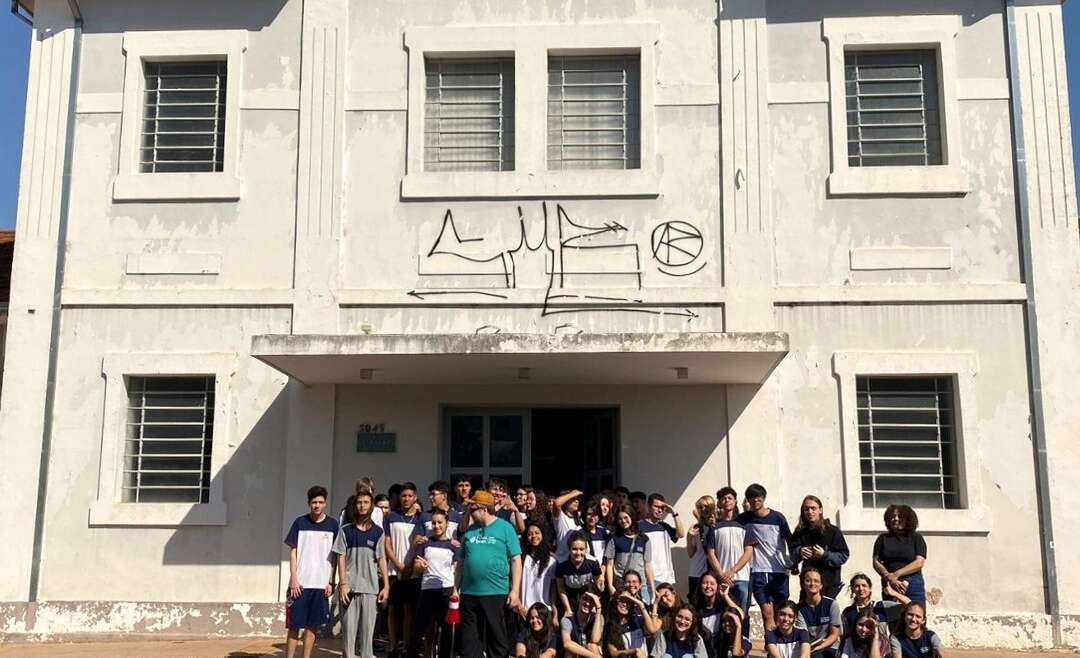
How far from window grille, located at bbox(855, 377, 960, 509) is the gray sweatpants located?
5020 mm

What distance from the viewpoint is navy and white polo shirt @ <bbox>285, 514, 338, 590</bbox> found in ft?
28.4

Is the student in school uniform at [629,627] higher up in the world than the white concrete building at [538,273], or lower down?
lower down

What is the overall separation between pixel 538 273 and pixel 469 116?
1.97m

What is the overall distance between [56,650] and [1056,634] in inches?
371

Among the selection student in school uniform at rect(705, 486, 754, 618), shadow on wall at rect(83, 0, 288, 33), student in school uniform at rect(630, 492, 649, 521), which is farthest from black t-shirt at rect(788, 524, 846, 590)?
shadow on wall at rect(83, 0, 288, 33)

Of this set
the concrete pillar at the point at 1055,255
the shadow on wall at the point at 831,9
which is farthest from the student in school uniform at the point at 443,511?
the shadow on wall at the point at 831,9

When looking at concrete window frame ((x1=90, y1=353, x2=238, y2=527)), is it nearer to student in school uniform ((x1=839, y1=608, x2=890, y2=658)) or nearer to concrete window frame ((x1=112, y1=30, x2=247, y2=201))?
concrete window frame ((x1=112, y1=30, x2=247, y2=201))

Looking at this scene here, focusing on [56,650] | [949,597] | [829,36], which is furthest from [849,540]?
[56,650]

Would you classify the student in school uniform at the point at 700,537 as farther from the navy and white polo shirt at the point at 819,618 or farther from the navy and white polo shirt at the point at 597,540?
the navy and white polo shirt at the point at 819,618

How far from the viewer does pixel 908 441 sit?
422 inches

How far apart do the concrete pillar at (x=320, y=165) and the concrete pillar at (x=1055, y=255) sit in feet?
23.0

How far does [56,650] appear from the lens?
10.2 m

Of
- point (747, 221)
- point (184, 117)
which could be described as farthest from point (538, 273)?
point (184, 117)

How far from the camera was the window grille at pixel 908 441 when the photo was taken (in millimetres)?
→ 10633
